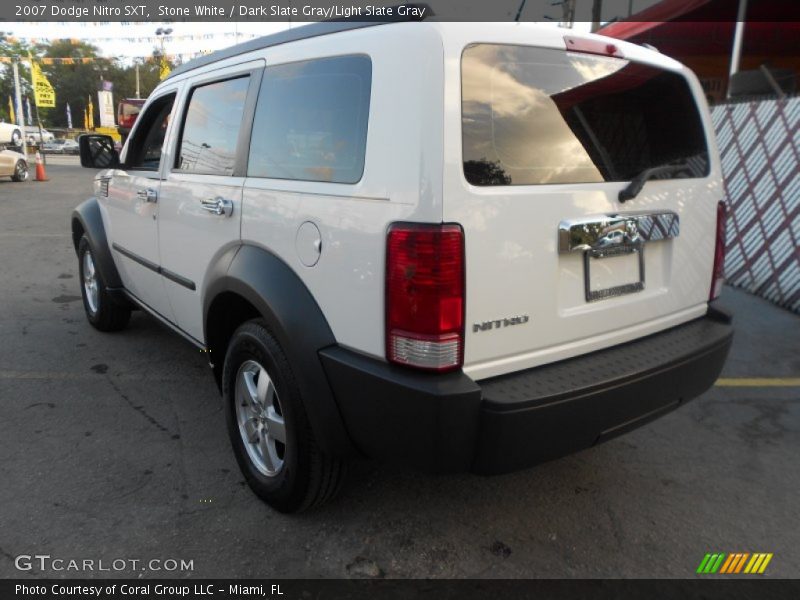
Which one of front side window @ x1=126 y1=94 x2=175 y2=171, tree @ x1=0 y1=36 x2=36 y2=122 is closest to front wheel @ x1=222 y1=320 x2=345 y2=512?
front side window @ x1=126 y1=94 x2=175 y2=171

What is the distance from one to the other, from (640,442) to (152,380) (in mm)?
3021

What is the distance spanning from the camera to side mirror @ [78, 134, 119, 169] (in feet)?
13.3

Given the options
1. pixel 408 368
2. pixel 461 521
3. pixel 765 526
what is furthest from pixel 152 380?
pixel 765 526

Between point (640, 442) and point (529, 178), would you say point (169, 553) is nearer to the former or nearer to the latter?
point (529, 178)

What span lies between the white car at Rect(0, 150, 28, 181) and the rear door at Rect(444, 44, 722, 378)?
65.0 feet

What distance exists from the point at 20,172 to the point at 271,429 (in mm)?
20054

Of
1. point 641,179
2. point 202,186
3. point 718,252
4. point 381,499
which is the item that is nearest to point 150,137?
point 202,186

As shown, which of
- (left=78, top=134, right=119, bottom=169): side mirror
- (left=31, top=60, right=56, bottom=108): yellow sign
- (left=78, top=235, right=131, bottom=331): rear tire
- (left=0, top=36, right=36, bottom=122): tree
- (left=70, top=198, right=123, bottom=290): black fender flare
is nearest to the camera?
(left=78, top=134, right=119, bottom=169): side mirror

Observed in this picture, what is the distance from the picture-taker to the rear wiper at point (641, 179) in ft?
7.48

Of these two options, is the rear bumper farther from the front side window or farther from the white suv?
the front side window

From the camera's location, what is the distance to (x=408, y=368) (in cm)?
194

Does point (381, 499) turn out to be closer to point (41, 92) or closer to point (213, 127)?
point (213, 127)

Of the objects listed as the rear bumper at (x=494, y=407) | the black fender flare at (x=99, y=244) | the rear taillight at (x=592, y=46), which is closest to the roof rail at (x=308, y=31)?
the rear taillight at (x=592, y=46)

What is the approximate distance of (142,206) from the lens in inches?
145
